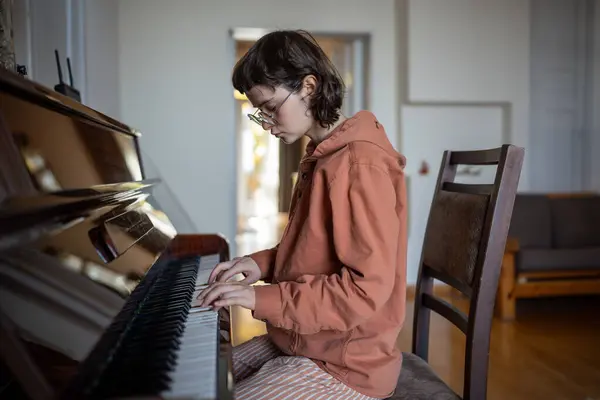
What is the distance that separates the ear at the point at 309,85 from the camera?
101cm

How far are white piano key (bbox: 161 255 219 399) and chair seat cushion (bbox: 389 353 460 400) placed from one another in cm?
45

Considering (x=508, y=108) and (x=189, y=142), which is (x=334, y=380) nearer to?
(x=189, y=142)

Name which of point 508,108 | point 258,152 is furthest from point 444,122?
point 258,152

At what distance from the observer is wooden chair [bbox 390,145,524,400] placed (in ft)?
3.40

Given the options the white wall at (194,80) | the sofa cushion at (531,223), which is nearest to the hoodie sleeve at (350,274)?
the white wall at (194,80)

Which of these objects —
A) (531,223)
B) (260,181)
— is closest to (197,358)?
(531,223)

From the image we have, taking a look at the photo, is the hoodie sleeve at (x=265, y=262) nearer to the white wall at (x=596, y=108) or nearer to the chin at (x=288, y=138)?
the chin at (x=288, y=138)

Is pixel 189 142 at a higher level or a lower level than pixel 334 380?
higher

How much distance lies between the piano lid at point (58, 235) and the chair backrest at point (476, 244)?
64cm

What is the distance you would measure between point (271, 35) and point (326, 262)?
0.45 metres

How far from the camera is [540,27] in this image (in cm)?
419

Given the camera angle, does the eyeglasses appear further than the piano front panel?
Yes

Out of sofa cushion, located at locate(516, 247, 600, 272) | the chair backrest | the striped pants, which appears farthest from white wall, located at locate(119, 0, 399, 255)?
the striped pants

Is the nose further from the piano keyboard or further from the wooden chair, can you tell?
the wooden chair
